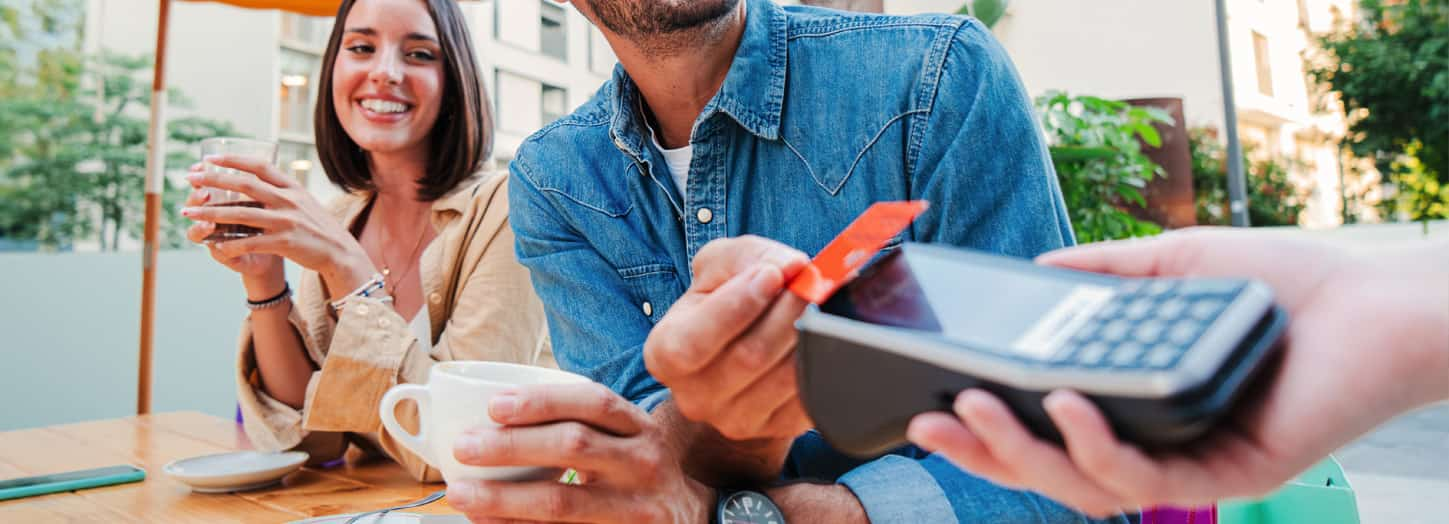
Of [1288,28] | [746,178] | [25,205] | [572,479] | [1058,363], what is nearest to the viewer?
[1058,363]

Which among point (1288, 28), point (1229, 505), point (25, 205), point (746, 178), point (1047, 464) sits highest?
point (1288, 28)

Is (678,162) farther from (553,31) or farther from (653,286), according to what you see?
(553,31)

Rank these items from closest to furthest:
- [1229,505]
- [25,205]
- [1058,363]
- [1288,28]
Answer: [1058,363]
[1229,505]
[25,205]
[1288,28]

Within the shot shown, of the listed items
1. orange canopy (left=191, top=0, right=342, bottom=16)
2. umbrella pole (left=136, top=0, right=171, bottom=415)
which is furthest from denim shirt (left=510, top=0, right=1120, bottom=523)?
umbrella pole (left=136, top=0, right=171, bottom=415)

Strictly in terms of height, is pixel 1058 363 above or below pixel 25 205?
below

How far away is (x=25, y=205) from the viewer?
11.5 ft

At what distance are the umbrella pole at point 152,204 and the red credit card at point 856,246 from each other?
2.19m

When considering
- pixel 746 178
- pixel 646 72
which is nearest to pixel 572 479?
pixel 746 178

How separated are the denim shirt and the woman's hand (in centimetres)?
37

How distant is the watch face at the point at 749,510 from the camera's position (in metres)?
0.73

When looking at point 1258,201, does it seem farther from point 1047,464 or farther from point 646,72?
point 1047,464

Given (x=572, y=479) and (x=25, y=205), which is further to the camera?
(x=25, y=205)

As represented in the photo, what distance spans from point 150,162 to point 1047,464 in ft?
8.05

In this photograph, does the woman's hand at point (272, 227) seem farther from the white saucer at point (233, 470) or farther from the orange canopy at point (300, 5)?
the orange canopy at point (300, 5)
